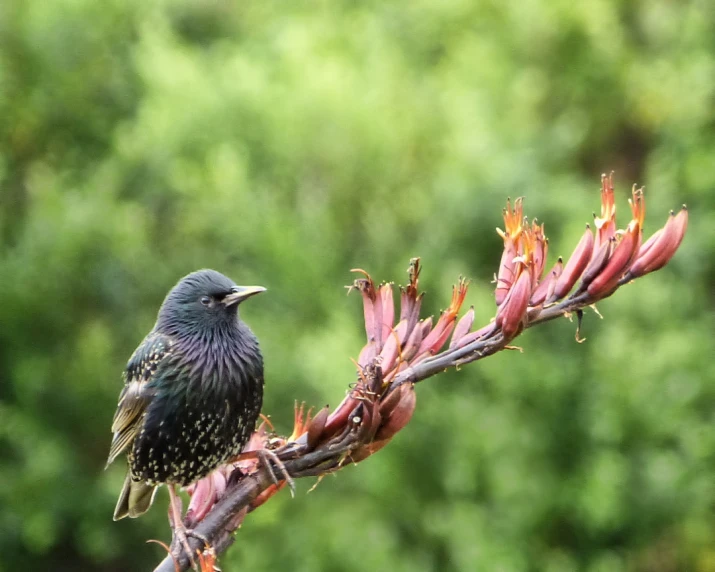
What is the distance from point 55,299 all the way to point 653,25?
6.50 m

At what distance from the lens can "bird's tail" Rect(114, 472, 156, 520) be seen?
2.22m

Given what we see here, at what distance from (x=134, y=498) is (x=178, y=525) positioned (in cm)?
81

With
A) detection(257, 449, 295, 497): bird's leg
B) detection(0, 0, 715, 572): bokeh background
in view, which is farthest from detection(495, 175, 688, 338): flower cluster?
detection(0, 0, 715, 572): bokeh background

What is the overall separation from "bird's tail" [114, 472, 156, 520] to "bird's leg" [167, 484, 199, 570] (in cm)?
20

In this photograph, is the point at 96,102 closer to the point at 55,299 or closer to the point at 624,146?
the point at 55,299

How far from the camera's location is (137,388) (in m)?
2.21

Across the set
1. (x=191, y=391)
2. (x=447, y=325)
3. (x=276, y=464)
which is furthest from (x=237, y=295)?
(x=447, y=325)

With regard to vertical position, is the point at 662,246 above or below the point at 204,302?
below

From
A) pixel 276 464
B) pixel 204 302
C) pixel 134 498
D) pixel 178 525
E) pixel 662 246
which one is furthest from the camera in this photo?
pixel 134 498

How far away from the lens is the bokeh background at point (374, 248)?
633 cm

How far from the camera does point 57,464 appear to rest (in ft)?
23.3

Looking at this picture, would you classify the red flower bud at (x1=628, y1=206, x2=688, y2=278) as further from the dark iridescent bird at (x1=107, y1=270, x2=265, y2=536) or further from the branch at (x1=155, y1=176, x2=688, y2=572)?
the dark iridescent bird at (x1=107, y1=270, x2=265, y2=536)

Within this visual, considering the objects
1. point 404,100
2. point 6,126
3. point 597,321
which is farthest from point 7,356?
point 597,321

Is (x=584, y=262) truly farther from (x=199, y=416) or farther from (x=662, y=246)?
(x=199, y=416)
